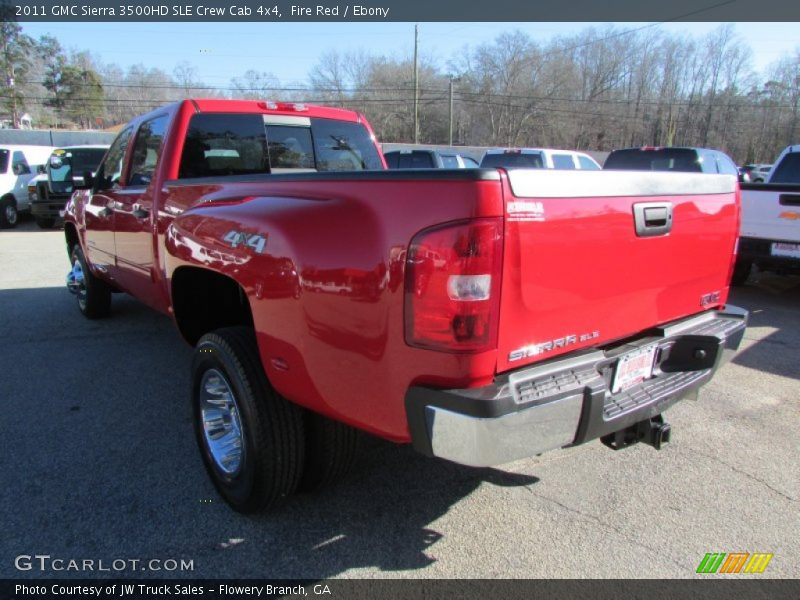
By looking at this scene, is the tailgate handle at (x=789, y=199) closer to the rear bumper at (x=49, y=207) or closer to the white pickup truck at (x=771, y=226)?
the white pickup truck at (x=771, y=226)

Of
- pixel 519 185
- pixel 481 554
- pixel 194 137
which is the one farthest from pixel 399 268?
pixel 194 137

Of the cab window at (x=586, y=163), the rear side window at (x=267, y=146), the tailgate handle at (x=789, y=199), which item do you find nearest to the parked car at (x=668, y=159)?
the cab window at (x=586, y=163)

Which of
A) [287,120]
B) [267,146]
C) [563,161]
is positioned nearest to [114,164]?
[267,146]

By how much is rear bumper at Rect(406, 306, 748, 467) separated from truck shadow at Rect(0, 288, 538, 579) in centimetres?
88

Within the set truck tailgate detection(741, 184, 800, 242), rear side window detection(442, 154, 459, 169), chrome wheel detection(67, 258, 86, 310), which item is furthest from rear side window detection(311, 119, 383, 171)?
rear side window detection(442, 154, 459, 169)

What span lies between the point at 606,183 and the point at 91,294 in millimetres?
5605

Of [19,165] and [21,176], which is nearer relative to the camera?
[19,165]

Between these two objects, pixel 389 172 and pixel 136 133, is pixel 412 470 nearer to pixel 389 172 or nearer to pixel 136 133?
pixel 389 172

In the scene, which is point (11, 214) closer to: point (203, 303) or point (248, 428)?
point (203, 303)

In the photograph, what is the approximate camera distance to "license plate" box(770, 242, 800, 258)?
6.29 m

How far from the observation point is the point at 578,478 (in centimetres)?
297

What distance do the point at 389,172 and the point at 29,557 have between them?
2.26 meters

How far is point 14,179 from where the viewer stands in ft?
46.7

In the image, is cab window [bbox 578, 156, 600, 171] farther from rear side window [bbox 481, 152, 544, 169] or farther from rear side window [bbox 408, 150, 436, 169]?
rear side window [bbox 408, 150, 436, 169]
